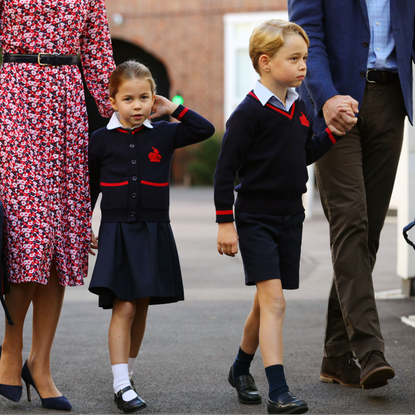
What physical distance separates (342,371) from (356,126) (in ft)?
3.74

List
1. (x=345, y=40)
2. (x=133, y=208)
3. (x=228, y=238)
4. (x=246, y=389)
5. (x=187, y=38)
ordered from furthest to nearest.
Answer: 1. (x=187, y=38)
2. (x=345, y=40)
3. (x=246, y=389)
4. (x=133, y=208)
5. (x=228, y=238)

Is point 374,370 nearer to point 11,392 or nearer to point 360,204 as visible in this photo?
point 360,204

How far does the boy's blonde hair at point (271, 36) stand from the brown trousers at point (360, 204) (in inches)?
20.4

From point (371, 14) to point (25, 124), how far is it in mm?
1638

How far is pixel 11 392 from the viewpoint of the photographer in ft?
10.3

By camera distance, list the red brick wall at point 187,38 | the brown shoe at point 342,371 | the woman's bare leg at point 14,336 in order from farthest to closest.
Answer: the red brick wall at point 187,38 < the brown shoe at point 342,371 < the woman's bare leg at point 14,336

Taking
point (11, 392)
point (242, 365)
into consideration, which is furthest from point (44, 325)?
point (242, 365)

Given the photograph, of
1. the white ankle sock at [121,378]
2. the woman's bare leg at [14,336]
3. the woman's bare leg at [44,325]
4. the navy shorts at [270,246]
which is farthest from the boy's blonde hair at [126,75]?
the white ankle sock at [121,378]

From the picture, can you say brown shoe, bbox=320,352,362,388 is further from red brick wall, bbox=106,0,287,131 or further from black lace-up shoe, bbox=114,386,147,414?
red brick wall, bbox=106,0,287,131

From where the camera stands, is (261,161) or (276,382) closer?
(276,382)

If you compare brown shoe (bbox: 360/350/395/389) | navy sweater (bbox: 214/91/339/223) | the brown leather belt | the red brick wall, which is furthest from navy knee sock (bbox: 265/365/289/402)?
the red brick wall

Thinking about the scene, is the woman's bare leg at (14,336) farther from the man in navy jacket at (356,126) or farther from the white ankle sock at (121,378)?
the man in navy jacket at (356,126)

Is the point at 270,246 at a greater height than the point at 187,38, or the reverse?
the point at 187,38

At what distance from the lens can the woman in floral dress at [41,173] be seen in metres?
3.13
